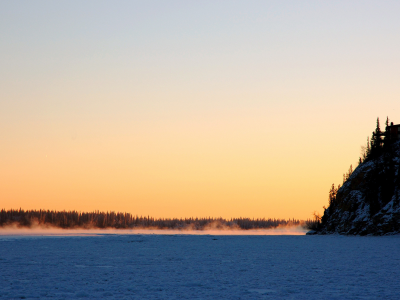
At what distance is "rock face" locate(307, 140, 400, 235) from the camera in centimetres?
6091

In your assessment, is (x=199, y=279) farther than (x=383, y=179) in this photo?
No

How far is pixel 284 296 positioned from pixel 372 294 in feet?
9.49

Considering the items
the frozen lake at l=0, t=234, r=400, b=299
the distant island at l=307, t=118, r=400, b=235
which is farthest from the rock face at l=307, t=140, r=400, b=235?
the frozen lake at l=0, t=234, r=400, b=299

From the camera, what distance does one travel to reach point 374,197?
6669cm

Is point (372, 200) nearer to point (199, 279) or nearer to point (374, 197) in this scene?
point (374, 197)

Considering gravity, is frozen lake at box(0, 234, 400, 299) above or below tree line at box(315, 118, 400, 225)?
below

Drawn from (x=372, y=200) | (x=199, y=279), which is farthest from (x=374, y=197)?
(x=199, y=279)

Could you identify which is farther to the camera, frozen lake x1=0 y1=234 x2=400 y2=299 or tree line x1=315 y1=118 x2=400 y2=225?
tree line x1=315 y1=118 x2=400 y2=225

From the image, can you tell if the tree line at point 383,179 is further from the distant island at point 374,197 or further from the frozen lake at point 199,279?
the frozen lake at point 199,279

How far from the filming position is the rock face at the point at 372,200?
6091 centimetres

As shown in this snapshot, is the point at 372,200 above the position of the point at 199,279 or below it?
above

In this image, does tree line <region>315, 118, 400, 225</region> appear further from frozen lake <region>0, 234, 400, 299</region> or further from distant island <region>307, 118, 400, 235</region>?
frozen lake <region>0, 234, 400, 299</region>

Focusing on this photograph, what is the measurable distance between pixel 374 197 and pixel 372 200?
0.61m

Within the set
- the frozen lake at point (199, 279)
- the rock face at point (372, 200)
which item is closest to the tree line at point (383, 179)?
the rock face at point (372, 200)
